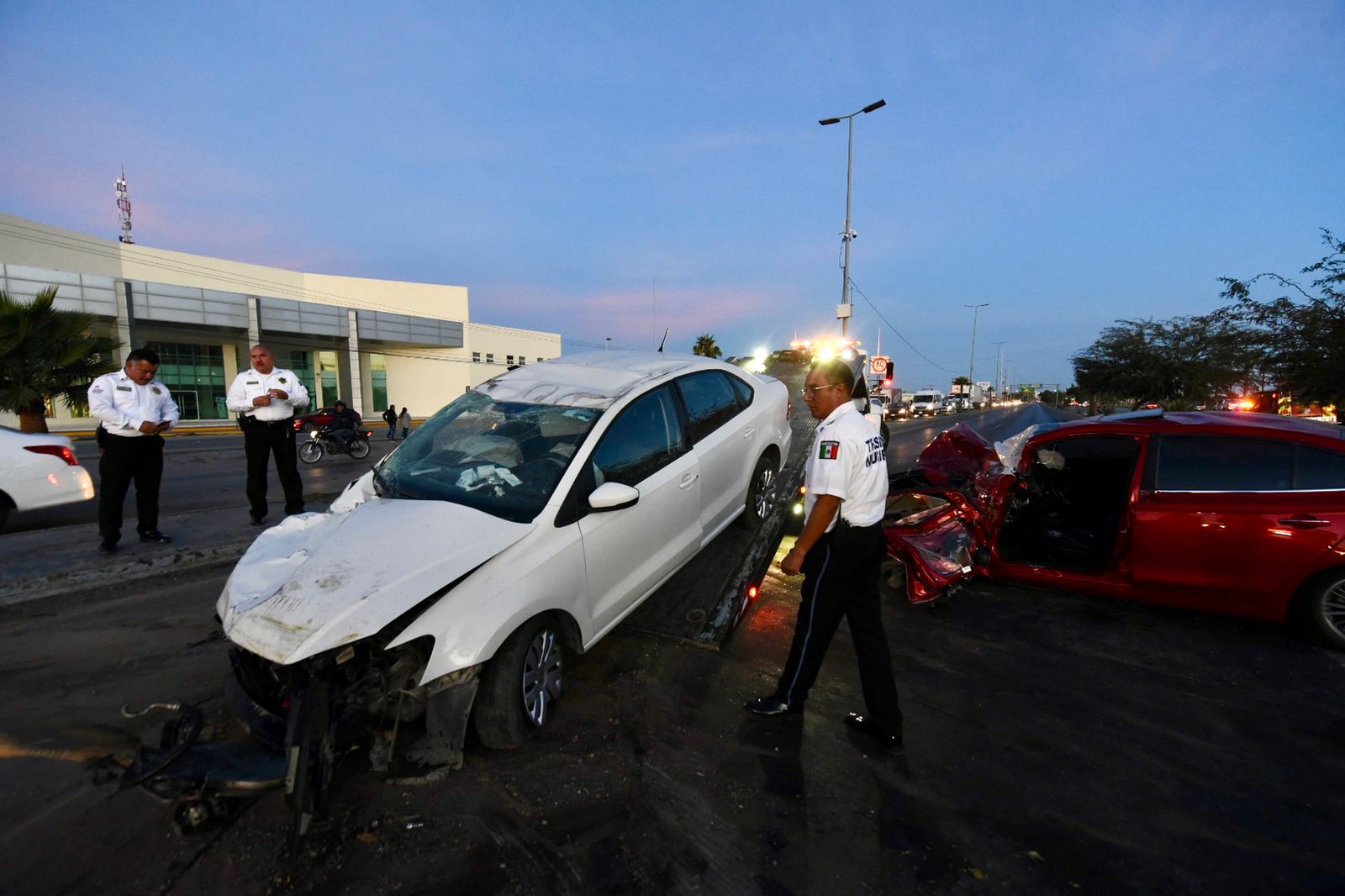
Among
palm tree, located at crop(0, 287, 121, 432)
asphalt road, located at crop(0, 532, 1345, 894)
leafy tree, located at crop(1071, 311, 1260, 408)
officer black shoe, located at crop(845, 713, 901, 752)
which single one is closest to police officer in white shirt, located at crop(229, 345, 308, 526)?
asphalt road, located at crop(0, 532, 1345, 894)

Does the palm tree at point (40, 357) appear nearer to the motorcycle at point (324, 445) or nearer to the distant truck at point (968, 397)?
the motorcycle at point (324, 445)

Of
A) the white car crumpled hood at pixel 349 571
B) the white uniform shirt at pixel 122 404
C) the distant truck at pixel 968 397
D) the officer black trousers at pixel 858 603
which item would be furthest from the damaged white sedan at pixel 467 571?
the distant truck at pixel 968 397

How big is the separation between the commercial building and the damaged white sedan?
2511 cm

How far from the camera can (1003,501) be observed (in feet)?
14.5

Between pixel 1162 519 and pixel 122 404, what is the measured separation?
7.66 metres

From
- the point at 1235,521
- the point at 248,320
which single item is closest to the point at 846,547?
the point at 1235,521

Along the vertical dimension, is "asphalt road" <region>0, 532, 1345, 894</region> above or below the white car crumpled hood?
below

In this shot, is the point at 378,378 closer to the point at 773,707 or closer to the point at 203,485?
the point at 203,485

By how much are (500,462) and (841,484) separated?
1726 millimetres

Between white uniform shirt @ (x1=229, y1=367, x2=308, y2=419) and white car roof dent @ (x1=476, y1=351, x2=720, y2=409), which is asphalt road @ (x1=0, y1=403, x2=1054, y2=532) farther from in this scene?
white car roof dent @ (x1=476, y1=351, x2=720, y2=409)

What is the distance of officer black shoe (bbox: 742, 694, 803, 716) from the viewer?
9.23ft

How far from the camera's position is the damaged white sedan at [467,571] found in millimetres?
2105

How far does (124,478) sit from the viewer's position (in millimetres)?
4859

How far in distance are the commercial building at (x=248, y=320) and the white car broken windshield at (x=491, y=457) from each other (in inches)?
969
